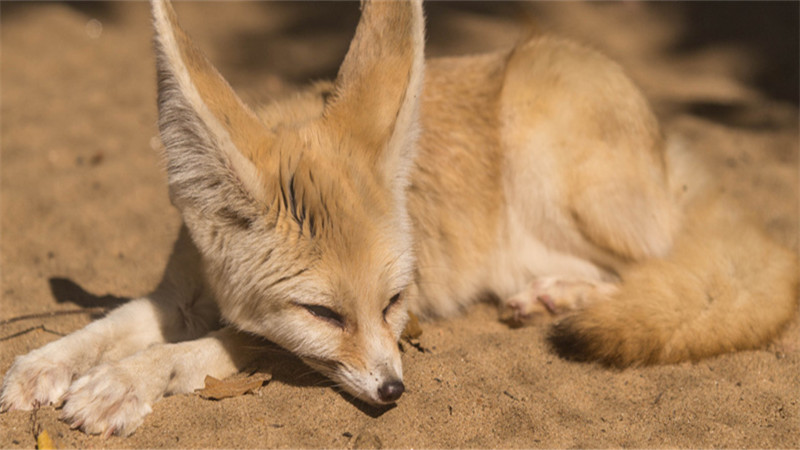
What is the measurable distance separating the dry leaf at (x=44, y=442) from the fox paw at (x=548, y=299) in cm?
216

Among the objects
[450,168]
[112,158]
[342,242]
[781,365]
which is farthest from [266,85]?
[781,365]

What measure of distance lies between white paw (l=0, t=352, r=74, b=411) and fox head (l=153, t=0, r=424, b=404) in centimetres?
63

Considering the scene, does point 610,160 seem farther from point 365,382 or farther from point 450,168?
point 365,382

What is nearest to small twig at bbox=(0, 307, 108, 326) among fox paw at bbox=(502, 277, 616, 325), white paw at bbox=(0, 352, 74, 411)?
white paw at bbox=(0, 352, 74, 411)

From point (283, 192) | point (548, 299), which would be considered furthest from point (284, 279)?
point (548, 299)

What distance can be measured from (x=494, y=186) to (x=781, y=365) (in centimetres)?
156

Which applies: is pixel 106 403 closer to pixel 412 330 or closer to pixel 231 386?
A: pixel 231 386

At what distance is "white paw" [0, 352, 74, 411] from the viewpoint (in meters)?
2.60

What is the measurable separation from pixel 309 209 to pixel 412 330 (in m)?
1.03

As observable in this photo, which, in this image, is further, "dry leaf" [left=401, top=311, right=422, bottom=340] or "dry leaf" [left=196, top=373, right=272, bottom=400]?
"dry leaf" [left=401, top=311, right=422, bottom=340]

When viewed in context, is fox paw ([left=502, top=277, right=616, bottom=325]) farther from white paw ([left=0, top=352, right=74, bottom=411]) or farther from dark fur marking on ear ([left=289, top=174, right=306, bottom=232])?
white paw ([left=0, top=352, right=74, bottom=411])

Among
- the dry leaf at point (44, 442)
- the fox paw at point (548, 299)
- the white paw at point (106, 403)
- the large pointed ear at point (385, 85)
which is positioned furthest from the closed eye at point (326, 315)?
the fox paw at point (548, 299)

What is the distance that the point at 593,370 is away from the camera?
122 inches

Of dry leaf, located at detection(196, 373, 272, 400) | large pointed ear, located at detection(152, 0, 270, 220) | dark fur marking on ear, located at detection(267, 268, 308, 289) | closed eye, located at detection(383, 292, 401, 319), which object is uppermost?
large pointed ear, located at detection(152, 0, 270, 220)
